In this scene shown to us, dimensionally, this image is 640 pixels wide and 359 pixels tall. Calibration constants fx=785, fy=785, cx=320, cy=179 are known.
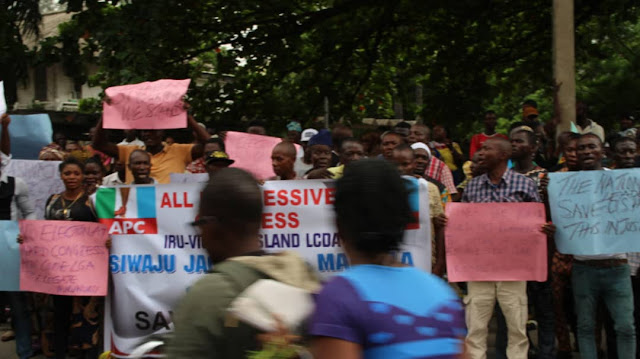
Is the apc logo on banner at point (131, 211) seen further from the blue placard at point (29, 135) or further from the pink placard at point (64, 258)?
the blue placard at point (29, 135)

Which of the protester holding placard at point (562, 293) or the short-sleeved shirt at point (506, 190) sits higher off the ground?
the short-sleeved shirt at point (506, 190)

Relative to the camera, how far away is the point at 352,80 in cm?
1342

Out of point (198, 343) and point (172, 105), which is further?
point (172, 105)

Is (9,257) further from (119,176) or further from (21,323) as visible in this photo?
(119,176)

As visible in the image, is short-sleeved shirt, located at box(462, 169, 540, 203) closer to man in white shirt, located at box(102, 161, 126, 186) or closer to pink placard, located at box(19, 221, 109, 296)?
pink placard, located at box(19, 221, 109, 296)

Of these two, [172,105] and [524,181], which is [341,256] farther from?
[172,105]

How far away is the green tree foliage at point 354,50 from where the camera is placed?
37.8ft

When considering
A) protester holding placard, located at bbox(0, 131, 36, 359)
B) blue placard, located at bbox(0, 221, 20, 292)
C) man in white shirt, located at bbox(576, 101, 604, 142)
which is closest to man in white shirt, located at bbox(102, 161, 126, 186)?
protester holding placard, located at bbox(0, 131, 36, 359)

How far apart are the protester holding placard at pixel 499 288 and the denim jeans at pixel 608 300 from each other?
0.41 metres

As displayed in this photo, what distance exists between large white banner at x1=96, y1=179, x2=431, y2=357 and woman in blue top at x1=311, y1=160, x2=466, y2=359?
11.8 ft

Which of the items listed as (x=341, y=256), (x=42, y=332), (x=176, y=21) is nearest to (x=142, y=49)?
(x=176, y=21)

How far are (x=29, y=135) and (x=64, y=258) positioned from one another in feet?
6.98

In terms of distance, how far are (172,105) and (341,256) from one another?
193 centimetres

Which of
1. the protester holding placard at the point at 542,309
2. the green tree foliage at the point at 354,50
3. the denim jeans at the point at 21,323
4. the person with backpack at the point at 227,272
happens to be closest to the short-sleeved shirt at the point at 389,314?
the person with backpack at the point at 227,272
